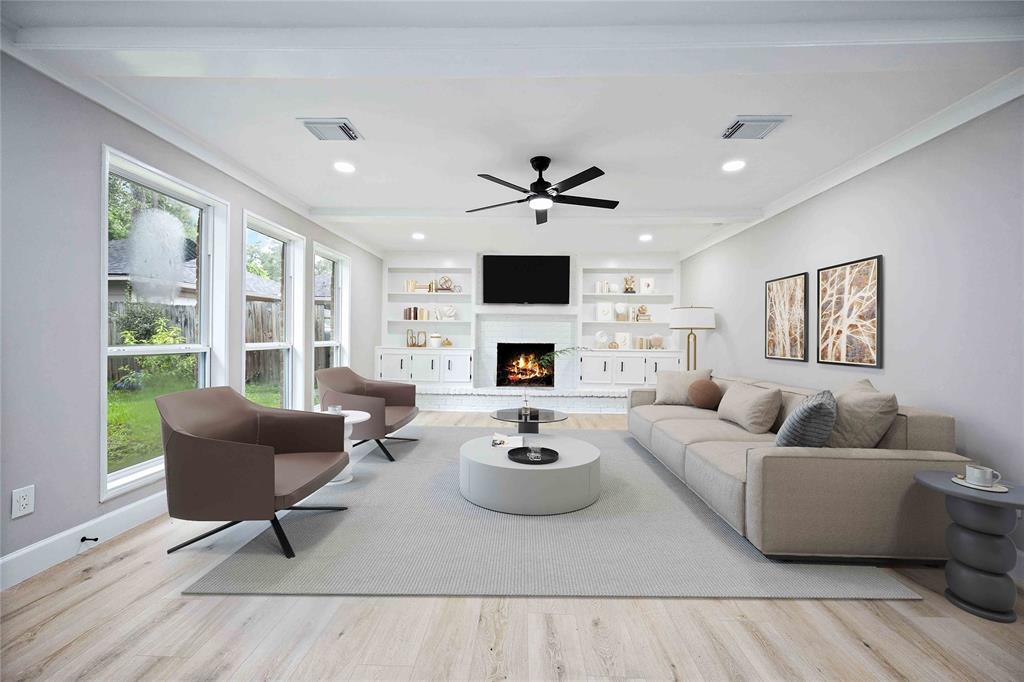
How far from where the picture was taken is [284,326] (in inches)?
188

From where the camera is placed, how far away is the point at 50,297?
2199 mm

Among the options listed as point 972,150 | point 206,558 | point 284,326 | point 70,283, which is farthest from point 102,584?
point 972,150

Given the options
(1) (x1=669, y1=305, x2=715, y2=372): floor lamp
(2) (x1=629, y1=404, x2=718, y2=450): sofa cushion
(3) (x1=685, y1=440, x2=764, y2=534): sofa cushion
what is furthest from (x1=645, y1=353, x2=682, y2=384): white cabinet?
(3) (x1=685, y1=440, x2=764, y2=534): sofa cushion

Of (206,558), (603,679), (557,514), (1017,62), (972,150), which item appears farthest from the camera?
(557,514)

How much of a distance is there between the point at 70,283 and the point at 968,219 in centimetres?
486

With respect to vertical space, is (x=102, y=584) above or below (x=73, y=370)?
below

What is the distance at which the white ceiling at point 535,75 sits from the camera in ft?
A: 6.22

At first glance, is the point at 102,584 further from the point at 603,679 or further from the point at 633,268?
the point at 633,268

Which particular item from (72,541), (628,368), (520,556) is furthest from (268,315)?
(628,368)

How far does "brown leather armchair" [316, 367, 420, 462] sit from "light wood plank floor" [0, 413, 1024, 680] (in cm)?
181

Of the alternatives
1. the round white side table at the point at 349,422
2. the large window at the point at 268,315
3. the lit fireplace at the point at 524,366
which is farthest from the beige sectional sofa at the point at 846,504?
the lit fireplace at the point at 524,366

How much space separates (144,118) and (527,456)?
10.6ft

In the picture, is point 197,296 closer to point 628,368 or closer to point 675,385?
point 675,385

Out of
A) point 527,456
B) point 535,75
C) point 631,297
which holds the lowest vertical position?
point 527,456
